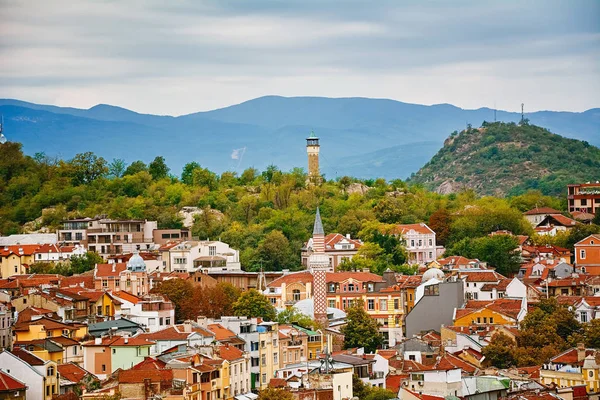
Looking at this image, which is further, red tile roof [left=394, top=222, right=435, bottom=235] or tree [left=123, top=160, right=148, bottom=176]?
tree [left=123, top=160, right=148, bottom=176]

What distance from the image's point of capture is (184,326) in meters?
45.0

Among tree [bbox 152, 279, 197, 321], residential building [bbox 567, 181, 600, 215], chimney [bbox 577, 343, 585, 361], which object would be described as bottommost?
chimney [bbox 577, 343, 585, 361]

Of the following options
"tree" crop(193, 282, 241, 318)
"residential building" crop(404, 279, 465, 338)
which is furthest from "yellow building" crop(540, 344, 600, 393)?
"tree" crop(193, 282, 241, 318)

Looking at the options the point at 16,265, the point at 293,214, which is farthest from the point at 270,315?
the point at 293,214

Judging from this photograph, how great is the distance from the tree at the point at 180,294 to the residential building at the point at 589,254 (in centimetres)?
1822

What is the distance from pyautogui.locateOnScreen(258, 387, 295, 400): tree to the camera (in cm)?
3681

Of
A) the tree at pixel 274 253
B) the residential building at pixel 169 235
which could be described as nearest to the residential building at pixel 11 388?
the tree at pixel 274 253

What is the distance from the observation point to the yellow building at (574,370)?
4122 centimetres

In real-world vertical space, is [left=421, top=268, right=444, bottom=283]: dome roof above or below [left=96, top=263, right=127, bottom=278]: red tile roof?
below

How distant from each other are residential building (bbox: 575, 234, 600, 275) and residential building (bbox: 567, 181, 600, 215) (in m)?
19.5

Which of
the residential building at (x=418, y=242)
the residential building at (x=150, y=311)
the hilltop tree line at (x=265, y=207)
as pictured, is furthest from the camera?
the residential building at (x=418, y=242)

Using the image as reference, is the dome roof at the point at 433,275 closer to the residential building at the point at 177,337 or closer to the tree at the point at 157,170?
the residential building at the point at 177,337

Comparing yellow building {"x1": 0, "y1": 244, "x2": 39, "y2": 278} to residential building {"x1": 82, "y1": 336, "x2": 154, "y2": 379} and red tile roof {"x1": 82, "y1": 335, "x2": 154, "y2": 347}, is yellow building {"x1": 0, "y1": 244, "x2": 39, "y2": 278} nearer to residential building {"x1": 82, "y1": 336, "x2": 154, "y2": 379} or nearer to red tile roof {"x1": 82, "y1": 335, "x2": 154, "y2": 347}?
red tile roof {"x1": 82, "y1": 335, "x2": 154, "y2": 347}

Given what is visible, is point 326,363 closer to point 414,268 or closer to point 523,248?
point 414,268
